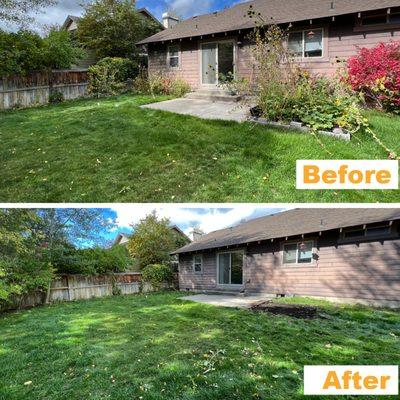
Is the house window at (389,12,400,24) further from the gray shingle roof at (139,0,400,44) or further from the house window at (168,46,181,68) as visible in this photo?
the house window at (168,46,181,68)

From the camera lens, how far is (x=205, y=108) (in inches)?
433

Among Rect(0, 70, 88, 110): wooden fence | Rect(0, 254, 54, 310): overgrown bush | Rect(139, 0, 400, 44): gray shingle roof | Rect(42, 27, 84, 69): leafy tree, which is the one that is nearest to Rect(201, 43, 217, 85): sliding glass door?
Rect(139, 0, 400, 44): gray shingle roof

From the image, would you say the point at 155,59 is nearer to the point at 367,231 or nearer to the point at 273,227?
the point at 273,227

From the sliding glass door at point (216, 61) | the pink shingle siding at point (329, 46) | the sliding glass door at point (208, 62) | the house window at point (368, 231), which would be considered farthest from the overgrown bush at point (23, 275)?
the sliding glass door at point (208, 62)

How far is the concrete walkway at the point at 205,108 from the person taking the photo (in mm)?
9508

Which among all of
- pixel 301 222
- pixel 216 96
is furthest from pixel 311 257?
pixel 216 96

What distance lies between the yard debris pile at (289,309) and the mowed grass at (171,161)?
2812 millimetres

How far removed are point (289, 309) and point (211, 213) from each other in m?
2.70

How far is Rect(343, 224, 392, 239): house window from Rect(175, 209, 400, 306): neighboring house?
2cm

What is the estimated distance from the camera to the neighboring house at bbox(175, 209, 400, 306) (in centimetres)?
840

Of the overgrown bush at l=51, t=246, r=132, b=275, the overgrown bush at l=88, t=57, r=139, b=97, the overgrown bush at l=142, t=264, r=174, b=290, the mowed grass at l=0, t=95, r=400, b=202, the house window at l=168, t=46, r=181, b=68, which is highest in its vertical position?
the house window at l=168, t=46, r=181, b=68

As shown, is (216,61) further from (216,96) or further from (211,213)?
(211,213)

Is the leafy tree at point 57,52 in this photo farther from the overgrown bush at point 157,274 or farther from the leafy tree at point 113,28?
the overgrown bush at point 157,274

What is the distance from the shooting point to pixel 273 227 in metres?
12.2
